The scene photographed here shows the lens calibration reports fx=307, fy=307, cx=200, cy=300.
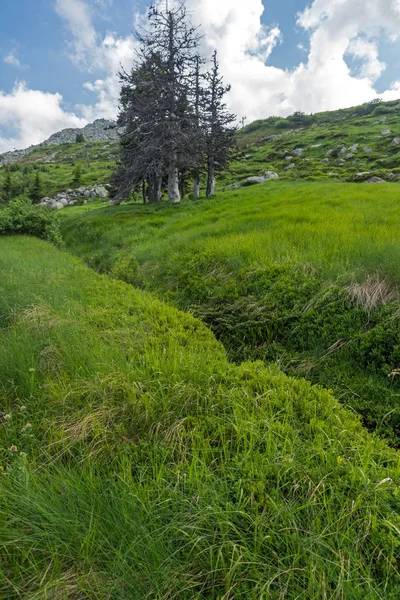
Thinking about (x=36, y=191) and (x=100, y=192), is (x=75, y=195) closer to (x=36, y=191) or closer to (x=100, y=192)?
(x=100, y=192)

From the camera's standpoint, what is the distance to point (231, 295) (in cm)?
629

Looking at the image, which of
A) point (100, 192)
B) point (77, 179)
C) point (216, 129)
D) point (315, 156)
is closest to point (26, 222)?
point (216, 129)

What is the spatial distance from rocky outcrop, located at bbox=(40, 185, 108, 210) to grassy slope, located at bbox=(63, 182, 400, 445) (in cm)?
5162

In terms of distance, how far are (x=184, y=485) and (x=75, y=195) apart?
218ft

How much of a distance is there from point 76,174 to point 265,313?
76001 millimetres

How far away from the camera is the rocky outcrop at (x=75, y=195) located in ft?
182

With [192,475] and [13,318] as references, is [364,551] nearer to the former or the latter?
[192,475]

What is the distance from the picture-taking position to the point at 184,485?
2127 mm

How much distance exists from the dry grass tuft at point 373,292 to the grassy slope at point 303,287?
45 mm

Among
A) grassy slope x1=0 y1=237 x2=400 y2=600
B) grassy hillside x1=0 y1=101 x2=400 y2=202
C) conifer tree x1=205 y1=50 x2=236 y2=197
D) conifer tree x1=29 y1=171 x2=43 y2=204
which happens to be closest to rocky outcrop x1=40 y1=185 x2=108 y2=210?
conifer tree x1=29 y1=171 x2=43 y2=204

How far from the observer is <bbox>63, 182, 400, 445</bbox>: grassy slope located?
4.11 metres

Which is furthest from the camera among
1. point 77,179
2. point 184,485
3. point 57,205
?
point 77,179

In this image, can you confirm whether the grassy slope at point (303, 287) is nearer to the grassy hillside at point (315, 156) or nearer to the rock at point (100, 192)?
the grassy hillside at point (315, 156)

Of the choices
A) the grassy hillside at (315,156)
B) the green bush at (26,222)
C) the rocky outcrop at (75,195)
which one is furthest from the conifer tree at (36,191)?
the green bush at (26,222)
